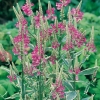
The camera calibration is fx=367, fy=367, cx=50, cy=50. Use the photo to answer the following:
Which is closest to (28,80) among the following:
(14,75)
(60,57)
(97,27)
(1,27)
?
(14,75)

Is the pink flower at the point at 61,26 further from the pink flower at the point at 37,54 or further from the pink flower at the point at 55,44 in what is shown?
the pink flower at the point at 37,54

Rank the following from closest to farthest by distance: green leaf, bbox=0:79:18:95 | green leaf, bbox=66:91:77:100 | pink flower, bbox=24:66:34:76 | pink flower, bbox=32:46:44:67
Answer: pink flower, bbox=32:46:44:67, pink flower, bbox=24:66:34:76, green leaf, bbox=66:91:77:100, green leaf, bbox=0:79:18:95

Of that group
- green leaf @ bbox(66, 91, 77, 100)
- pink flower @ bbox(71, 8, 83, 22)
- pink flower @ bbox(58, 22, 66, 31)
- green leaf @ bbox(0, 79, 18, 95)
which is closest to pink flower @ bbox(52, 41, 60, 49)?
pink flower @ bbox(58, 22, 66, 31)

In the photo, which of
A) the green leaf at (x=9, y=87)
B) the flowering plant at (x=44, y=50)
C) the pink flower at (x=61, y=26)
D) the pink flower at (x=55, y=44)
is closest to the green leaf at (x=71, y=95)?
the flowering plant at (x=44, y=50)

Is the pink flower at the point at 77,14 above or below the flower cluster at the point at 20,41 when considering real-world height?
above

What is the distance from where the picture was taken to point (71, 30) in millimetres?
3012

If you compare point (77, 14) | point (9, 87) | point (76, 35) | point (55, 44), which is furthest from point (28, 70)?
point (9, 87)

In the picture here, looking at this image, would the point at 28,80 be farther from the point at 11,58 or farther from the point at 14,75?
the point at 11,58

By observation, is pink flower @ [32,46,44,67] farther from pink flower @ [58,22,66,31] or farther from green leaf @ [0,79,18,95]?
green leaf @ [0,79,18,95]

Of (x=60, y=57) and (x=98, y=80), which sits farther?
(x=98, y=80)

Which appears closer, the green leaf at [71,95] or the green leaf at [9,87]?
the green leaf at [71,95]

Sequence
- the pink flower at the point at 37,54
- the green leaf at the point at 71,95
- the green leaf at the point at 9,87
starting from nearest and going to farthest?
the pink flower at the point at 37,54
the green leaf at the point at 71,95
the green leaf at the point at 9,87

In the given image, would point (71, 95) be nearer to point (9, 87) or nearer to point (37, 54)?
point (37, 54)

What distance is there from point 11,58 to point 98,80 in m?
1.32
